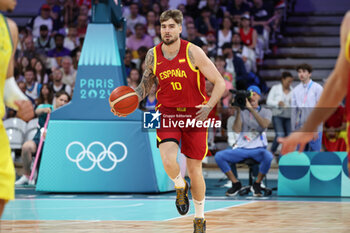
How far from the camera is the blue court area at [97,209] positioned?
7746mm

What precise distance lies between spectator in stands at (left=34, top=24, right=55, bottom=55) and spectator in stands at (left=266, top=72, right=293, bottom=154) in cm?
566

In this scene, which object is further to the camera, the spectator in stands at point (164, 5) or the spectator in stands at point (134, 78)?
the spectator in stands at point (164, 5)

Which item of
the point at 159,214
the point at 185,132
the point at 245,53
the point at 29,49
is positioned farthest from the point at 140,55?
the point at 185,132

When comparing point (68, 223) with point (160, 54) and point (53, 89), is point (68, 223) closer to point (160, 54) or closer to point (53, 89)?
point (160, 54)

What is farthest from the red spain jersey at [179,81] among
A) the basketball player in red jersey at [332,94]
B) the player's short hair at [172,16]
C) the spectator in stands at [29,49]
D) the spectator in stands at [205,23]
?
the spectator in stands at [29,49]

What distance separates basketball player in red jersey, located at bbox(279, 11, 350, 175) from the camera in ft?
10.3

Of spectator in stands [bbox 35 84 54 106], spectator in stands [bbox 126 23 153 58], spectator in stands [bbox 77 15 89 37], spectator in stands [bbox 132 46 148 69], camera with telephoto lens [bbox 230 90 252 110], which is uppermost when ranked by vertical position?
spectator in stands [bbox 77 15 89 37]

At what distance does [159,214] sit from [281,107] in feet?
16.5

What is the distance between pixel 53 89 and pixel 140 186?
4.11 m

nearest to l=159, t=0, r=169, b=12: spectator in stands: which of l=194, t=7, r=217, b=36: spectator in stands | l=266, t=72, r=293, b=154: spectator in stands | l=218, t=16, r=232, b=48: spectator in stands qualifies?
l=194, t=7, r=217, b=36: spectator in stands

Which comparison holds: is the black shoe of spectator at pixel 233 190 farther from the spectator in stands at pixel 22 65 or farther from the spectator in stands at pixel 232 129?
the spectator in stands at pixel 22 65

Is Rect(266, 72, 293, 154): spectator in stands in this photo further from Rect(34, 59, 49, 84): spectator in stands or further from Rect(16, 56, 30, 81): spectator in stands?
Rect(16, 56, 30, 81): spectator in stands

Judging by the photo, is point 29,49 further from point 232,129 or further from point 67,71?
point 232,129

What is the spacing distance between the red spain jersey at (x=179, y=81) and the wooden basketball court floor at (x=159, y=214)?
4.41ft
